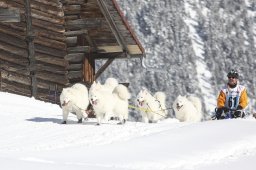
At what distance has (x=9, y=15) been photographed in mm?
22250

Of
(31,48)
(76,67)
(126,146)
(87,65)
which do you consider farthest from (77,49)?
(126,146)

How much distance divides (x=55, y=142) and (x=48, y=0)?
1169cm

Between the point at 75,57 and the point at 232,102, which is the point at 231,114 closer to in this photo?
the point at 232,102

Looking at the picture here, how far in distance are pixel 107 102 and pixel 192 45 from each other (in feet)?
511

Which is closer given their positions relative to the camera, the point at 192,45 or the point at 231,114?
the point at 231,114

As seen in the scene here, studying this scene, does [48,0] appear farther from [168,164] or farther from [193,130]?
[168,164]

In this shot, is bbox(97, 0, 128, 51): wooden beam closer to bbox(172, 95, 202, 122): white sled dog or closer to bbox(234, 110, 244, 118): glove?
bbox(172, 95, 202, 122): white sled dog

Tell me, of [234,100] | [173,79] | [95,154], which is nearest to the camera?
[95,154]

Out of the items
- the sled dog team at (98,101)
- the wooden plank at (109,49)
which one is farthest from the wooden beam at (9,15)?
the sled dog team at (98,101)

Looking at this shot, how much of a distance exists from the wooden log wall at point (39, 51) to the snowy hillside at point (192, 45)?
112 m

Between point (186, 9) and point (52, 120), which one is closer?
point (52, 120)

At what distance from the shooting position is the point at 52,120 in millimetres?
16406

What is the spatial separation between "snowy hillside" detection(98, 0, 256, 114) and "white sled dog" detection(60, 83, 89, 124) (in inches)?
4694

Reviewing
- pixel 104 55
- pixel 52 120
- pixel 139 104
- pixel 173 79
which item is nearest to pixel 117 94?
pixel 52 120
